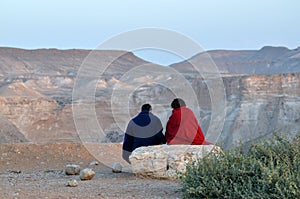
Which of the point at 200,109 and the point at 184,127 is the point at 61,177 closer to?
the point at 184,127

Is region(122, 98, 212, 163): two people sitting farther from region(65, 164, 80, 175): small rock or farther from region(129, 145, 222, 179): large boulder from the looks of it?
region(65, 164, 80, 175): small rock

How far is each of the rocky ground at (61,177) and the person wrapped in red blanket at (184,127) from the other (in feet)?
4.09

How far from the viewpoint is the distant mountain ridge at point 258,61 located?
113 meters

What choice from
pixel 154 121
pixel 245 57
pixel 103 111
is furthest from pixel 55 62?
pixel 154 121

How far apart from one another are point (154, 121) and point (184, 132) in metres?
0.74

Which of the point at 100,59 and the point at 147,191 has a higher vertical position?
the point at 100,59

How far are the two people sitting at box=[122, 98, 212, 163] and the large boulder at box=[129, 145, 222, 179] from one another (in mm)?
730

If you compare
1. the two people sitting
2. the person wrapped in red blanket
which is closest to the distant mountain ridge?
the two people sitting

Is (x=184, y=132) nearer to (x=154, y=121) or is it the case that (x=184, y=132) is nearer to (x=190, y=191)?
(x=154, y=121)

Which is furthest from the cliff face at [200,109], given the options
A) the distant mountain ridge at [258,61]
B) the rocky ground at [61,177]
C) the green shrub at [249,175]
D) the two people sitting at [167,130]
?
the distant mountain ridge at [258,61]

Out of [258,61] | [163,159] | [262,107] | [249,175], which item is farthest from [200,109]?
[258,61]

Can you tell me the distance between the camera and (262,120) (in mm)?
44375

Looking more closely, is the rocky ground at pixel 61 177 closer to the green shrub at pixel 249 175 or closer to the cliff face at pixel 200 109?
the green shrub at pixel 249 175

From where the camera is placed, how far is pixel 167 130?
36.7 ft
